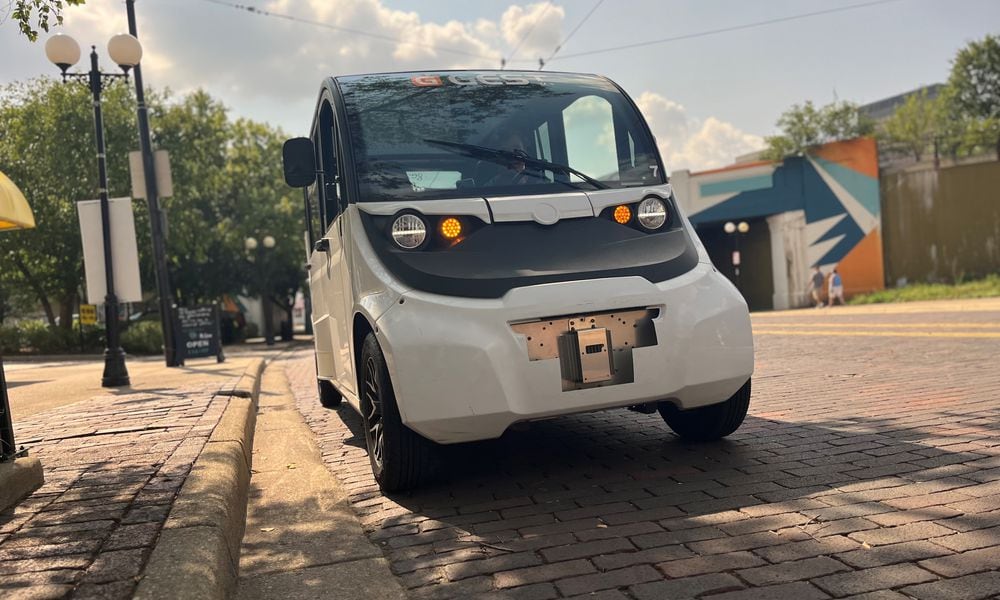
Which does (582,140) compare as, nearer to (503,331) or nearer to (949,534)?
(503,331)

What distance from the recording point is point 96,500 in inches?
142

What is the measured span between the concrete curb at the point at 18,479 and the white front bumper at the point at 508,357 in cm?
174

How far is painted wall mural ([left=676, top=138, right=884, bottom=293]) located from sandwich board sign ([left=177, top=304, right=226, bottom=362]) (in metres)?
21.5

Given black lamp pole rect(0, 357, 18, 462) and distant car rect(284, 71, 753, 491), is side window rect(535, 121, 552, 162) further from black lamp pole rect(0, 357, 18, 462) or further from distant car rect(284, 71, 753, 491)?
black lamp pole rect(0, 357, 18, 462)

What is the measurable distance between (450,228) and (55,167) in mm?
30057

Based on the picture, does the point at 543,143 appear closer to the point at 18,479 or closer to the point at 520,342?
the point at 520,342

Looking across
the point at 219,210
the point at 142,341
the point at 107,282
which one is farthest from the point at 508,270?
the point at 219,210

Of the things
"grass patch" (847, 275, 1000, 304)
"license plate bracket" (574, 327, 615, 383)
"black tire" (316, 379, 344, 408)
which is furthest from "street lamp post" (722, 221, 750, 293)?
"license plate bracket" (574, 327, 615, 383)

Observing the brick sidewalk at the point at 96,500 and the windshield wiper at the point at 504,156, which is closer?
the brick sidewalk at the point at 96,500

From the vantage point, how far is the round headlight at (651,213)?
13.4 ft

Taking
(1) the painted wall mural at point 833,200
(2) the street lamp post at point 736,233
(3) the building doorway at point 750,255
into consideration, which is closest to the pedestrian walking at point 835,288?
(1) the painted wall mural at point 833,200

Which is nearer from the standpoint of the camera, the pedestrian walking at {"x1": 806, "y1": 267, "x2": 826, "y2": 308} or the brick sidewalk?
the brick sidewalk

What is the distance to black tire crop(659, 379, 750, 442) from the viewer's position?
4363 millimetres

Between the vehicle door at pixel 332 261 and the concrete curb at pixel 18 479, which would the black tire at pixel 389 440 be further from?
the concrete curb at pixel 18 479
